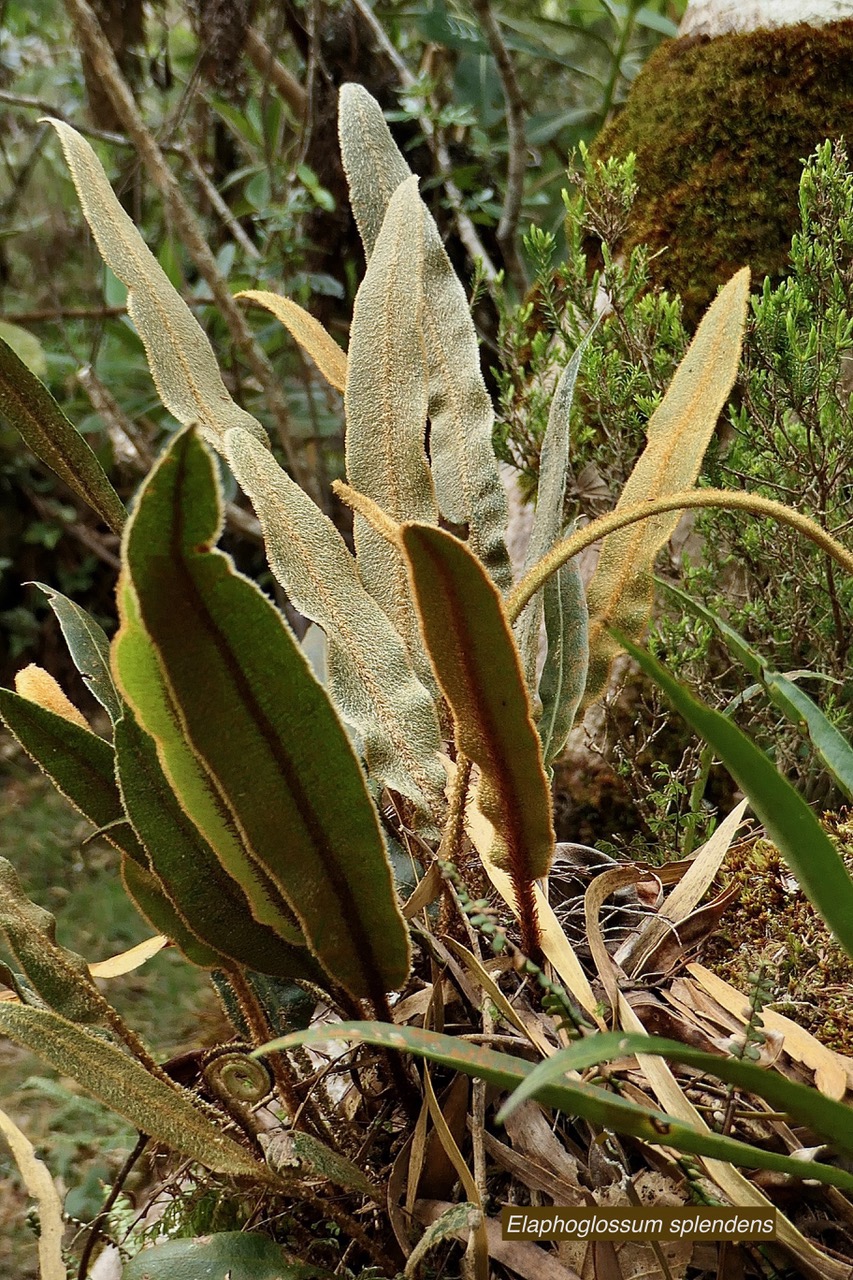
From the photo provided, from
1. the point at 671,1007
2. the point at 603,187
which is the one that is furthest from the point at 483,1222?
the point at 603,187

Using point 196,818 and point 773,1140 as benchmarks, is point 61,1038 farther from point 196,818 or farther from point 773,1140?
point 773,1140

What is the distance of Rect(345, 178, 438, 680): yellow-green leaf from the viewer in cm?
78

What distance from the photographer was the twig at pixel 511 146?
1827mm

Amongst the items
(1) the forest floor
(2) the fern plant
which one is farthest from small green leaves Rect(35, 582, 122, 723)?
(1) the forest floor

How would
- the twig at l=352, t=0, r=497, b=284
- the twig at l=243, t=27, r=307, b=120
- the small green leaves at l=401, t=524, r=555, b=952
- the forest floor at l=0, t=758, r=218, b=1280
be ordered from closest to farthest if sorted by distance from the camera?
the small green leaves at l=401, t=524, r=555, b=952 < the forest floor at l=0, t=758, r=218, b=1280 < the twig at l=352, t=0, r=497, b=284 < the twig at l=243, t=27, r=307, b=120

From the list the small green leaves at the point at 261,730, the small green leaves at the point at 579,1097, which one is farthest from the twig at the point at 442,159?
the small green leaves at the point at 579,1097

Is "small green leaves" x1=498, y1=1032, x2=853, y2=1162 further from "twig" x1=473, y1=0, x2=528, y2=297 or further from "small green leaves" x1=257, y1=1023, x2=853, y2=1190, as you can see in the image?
"twig" x1=473, y1=0, x2=528, y2=297

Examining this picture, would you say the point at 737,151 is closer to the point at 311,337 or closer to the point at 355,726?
the point at 311,337

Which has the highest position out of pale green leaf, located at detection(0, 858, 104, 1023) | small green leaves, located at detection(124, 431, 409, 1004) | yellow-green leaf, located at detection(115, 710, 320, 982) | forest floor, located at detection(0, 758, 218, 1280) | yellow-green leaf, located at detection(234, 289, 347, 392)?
yellow-green leaf, located at detection(234, 289, 347, 392)

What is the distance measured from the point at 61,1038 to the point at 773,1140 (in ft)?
1.32

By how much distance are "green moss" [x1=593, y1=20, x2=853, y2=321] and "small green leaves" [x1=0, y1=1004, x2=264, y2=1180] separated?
1122 millimetres

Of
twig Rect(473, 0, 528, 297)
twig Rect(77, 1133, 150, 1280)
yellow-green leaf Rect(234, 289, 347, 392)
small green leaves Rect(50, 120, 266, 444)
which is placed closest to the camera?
twig Rect(77, 1133, 150, 1280)

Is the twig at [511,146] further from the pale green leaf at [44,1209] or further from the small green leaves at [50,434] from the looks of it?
the pale green leaf at [44,1209]

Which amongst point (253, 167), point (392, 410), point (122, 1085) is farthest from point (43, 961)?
point (253, 167)
